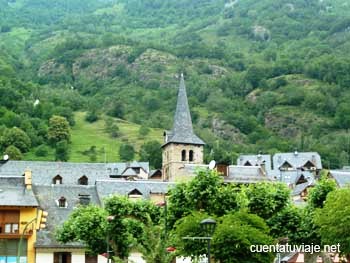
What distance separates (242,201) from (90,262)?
1794cm

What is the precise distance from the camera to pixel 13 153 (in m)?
177

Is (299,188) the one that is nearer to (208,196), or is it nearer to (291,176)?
(291,176)

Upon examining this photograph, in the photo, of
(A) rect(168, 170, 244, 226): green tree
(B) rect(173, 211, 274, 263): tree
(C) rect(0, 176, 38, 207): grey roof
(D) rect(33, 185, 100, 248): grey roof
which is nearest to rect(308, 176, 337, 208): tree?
(A) rect(168, 170, 244, 226): green tree

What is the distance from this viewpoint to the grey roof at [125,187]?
8906cm

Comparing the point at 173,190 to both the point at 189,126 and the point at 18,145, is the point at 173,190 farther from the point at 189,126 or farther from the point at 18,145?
the point at 18,145

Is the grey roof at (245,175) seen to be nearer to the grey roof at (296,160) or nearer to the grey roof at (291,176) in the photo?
the grey roof at (291,176)

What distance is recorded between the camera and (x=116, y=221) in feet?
208

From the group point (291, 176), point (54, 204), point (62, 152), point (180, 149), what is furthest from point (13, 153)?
point (54, 204)

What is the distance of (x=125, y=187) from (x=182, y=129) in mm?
46332

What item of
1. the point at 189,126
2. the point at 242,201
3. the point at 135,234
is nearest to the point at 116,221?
the point at 135,234

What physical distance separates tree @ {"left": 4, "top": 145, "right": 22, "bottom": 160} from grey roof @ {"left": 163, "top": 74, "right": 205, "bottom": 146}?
44.0 meters

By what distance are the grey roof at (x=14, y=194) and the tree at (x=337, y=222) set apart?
25.9 meters

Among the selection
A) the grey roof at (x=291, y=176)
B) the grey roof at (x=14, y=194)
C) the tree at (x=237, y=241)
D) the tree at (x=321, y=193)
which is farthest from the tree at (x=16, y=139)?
the tree at (x=237, y=241)

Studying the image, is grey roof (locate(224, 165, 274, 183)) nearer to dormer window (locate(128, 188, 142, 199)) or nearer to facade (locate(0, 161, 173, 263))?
dormer window (locate(128, 188, 142, 199))
